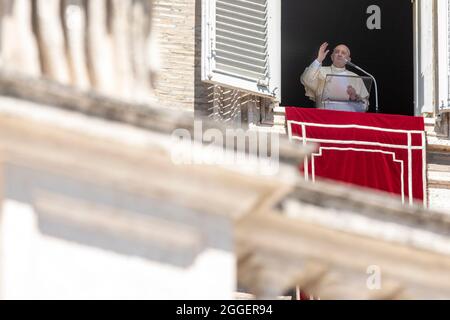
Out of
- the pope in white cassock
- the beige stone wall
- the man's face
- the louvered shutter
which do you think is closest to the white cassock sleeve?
the pope in white cassock

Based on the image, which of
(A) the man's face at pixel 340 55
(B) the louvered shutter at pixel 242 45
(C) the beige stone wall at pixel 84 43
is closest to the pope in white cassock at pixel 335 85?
(A) the man's face at pixel 340 55

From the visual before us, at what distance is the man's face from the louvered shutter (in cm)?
199

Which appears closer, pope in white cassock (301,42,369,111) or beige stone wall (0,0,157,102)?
beige stone wall (0,0,157,102)

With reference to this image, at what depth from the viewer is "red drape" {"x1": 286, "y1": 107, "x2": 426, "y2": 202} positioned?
2492 cm

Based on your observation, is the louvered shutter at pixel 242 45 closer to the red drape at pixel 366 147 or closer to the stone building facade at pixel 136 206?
the red drape at pixel 366 147

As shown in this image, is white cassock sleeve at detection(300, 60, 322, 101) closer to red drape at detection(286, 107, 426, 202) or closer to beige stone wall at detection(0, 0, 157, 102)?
red drape at detection(286, 107, 426, 202)

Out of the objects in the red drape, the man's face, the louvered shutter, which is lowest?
the red drape

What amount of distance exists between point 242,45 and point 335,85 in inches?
81.9

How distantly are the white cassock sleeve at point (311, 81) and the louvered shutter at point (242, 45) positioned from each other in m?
1.70

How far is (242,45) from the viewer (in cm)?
2497

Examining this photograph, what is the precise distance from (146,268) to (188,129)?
822 millimetres

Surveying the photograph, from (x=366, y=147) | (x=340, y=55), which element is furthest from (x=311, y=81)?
(x=366, y=147)

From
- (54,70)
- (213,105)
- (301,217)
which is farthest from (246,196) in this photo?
(213,105)

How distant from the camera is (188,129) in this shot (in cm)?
1281
